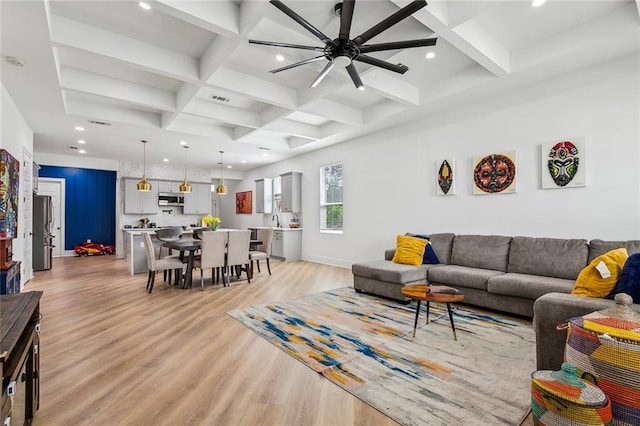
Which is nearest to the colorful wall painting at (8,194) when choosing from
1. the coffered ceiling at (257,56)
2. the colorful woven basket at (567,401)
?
the coffered ceiling at (257,56)

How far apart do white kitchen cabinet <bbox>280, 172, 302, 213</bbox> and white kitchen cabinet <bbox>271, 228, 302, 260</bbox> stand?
610 mm

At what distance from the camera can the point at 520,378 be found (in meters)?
2.17

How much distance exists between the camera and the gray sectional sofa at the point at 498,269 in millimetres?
3305

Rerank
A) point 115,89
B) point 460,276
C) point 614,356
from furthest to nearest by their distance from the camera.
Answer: point 115,89 → point 460,276 → point 614,356

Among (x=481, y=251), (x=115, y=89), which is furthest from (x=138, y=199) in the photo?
(x=481, y=251)

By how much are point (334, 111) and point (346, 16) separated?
2.98 m

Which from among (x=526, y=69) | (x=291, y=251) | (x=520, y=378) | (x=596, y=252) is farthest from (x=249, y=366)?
(x=291, y=251)

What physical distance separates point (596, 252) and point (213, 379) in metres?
3.95

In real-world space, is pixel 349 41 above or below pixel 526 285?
above

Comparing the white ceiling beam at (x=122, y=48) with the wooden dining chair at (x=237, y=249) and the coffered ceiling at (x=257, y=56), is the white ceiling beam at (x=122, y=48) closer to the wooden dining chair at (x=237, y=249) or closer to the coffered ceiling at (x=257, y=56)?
the coffered ceiling at (x=257, y=56)

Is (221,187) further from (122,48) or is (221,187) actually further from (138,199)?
(122,48)

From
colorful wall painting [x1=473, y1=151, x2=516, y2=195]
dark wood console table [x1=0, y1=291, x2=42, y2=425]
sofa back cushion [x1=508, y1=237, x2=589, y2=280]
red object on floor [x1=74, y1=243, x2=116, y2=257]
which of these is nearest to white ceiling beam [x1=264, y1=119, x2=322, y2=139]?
colorful wall painting [x1=473, y1=151, x2=516, y2=195]

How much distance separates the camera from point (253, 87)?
428 centimetres

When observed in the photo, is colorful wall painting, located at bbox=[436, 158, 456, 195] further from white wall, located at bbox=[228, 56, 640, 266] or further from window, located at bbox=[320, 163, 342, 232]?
window, located at bbox=[320, 163, 342, 232]
